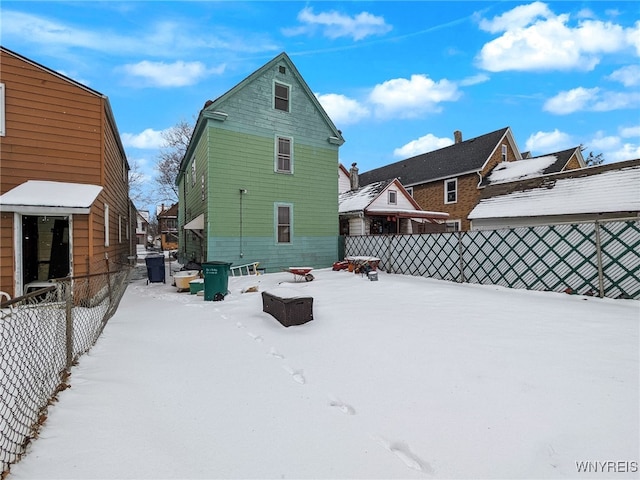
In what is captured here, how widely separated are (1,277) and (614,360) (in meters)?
10.8

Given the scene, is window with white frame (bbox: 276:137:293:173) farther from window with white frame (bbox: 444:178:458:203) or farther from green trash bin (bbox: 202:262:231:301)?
window with white frame (bbox: 444:178:458:203)

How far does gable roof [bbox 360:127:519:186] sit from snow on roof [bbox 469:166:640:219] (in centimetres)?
697

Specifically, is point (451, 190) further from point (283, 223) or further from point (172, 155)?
point (172, 155)

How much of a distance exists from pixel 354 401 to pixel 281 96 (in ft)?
42.1

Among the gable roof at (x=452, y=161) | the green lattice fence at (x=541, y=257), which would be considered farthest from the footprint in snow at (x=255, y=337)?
the gable roof at (x=452, y=161)

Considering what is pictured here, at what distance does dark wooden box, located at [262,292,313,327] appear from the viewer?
5141 mm

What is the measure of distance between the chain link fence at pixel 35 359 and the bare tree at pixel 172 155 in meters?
29.2

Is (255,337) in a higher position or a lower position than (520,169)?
lower

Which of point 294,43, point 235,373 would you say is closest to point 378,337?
point 235,373

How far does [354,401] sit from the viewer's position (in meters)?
2.91

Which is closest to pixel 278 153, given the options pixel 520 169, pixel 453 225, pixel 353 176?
pixel 353 176

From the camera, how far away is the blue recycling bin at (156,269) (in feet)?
35.5

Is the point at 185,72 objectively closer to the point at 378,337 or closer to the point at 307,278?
the point at 307,278

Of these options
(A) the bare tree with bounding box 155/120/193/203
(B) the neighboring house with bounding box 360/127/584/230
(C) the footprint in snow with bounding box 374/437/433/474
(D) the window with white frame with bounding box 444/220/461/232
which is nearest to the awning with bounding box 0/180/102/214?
(C) the footprint in snow with bounding box 374/437/433/474
